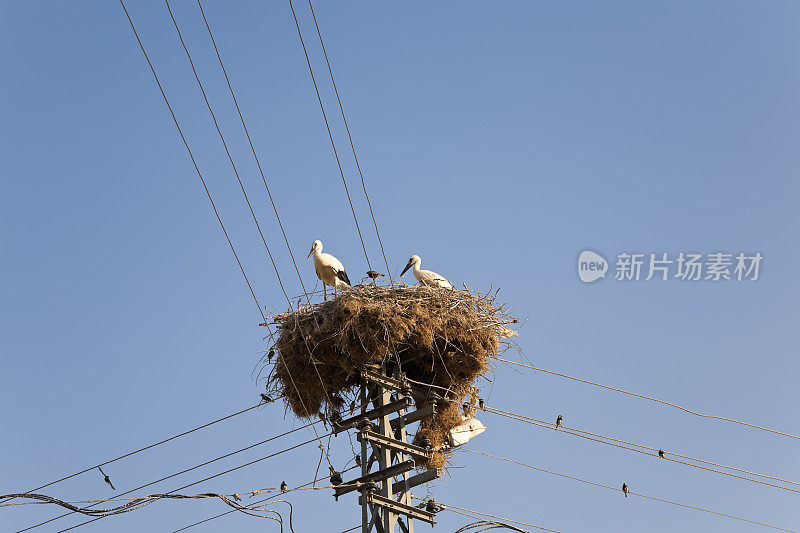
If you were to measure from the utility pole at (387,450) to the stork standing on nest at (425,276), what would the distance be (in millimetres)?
1828

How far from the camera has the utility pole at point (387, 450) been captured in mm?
10109

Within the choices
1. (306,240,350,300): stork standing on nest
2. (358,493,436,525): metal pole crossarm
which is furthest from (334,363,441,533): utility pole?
(306,240,350,300): stork standing on nest

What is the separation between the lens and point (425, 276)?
1377 cm

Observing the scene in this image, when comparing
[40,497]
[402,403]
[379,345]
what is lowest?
[40,497]

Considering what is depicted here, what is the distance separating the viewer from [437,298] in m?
11.9

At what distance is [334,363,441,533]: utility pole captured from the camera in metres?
10.1

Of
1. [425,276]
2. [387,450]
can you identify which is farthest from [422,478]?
[425,276]

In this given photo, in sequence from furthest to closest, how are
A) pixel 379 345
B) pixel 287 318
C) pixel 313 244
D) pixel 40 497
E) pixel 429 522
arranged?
pixel 313 244, pixel 287 318, pixel 379 345, pixel 429 522, pixel 40 497

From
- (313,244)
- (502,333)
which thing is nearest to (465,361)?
(502,333)

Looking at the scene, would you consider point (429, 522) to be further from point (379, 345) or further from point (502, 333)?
point (502, 333)

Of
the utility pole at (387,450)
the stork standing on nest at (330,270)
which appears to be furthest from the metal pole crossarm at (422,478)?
the stork standing on nest at (330,270)

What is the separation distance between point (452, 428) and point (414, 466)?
136 cm

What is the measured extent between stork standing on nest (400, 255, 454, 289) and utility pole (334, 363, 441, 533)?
6.00 feet

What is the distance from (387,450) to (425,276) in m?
3.57
